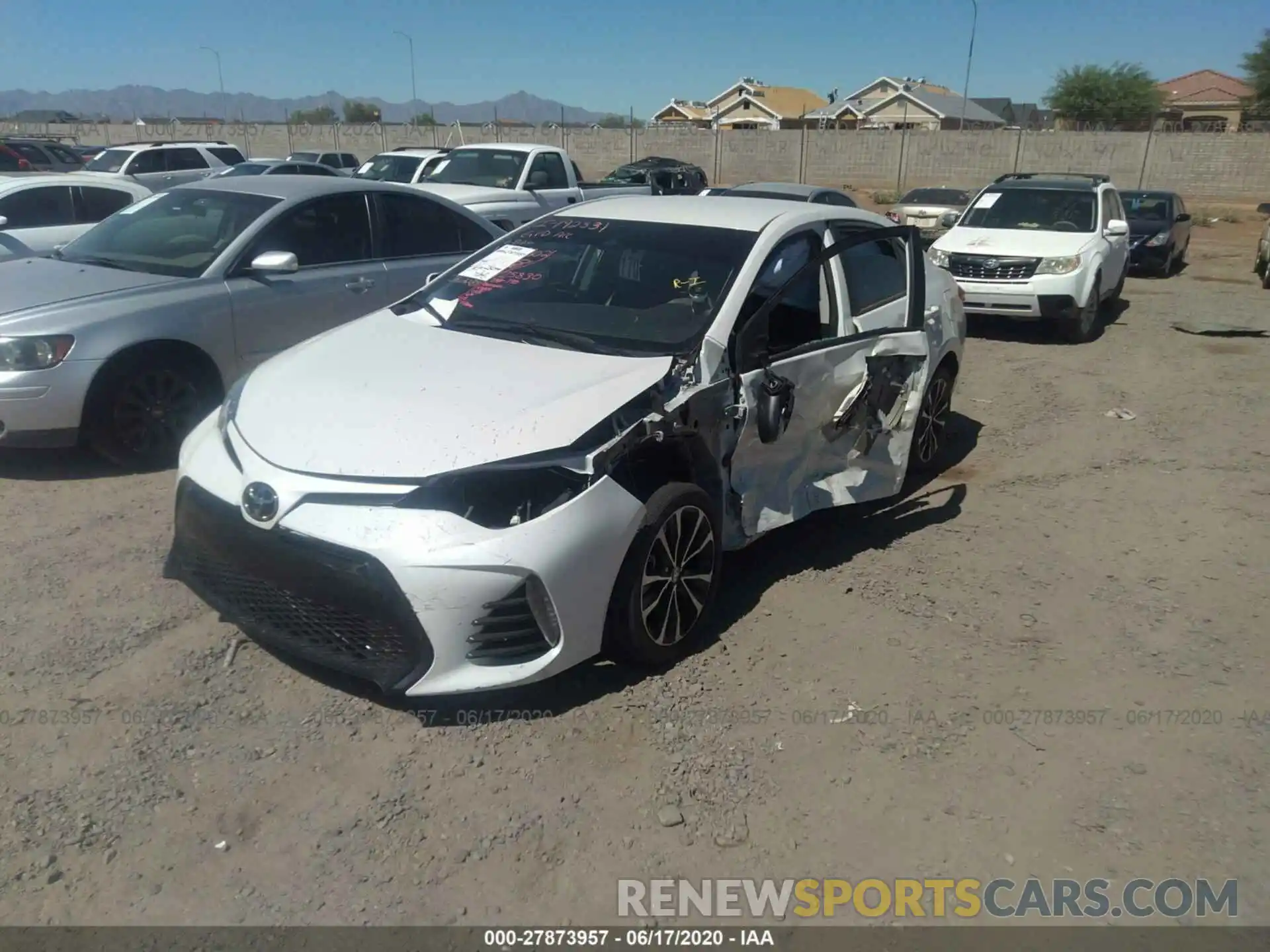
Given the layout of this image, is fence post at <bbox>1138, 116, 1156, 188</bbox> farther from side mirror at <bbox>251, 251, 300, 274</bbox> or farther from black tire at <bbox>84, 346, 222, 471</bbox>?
black tire at <bbox>84, 346, 222, 471</bbox>

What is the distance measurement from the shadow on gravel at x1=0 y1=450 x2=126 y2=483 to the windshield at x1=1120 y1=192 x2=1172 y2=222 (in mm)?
16429

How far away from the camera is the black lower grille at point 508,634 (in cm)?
319

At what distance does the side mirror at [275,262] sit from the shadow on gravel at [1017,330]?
7.37 m

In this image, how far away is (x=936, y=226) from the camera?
18.7 metres

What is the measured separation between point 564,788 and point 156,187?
16046 mm

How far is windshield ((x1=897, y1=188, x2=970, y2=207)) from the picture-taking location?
2097 cm

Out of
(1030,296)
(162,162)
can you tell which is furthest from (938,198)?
(162,162)

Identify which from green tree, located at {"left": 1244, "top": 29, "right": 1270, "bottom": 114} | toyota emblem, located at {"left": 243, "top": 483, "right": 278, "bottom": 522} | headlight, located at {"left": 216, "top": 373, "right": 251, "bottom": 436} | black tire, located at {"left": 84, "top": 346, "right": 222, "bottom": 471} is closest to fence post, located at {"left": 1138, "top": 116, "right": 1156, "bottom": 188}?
green tree, located at {"left": 1244, "top": 29, "right": 1270, "bottom": 114}

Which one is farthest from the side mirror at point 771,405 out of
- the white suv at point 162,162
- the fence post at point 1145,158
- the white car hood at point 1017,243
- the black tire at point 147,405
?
the fence post at point 1145,158

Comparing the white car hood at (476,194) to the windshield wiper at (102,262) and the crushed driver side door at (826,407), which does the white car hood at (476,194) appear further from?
the crushed driver side door at (826,407)

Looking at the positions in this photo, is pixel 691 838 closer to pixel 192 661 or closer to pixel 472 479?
pixel 472 479

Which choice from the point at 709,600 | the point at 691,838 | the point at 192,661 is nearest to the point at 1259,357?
the point at 709,600

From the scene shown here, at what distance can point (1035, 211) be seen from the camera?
11.7 metres

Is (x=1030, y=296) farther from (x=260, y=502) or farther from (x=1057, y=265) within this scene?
(x=260, y=502)
